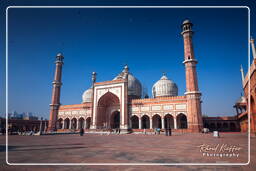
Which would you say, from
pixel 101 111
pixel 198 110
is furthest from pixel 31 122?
pixel 198 110

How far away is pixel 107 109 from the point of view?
110 ft

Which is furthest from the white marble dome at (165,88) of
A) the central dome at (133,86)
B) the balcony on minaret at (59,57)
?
the balcony on minaret at (59,57)

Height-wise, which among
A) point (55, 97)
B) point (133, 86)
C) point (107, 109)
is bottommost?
point (107, 109)

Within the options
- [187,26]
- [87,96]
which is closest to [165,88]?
[187,26]

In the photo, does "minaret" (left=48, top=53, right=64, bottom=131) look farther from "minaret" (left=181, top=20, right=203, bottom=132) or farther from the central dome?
"minaret" (left=181, top=20, right=203, bottom=132)

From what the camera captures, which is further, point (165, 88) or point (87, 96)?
point (87, 96)

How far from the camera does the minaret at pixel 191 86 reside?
21.6 m

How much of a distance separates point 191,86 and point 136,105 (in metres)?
10.3

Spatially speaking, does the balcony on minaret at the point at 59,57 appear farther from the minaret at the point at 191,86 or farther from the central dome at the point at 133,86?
the minaret at the point at 191,86

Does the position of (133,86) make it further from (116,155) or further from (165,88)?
(116,155)

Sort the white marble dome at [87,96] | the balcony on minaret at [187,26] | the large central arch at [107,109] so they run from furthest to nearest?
the white marble dome at [87,96] → the large central arch at [107,109] → the balcony on minaret at [187,26]

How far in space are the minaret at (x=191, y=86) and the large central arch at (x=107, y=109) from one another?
14.1 m

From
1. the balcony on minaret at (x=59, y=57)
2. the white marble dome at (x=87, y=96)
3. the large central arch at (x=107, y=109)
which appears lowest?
the large central arch at (x=107, y=109)

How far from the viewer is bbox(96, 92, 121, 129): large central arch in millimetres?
31436
